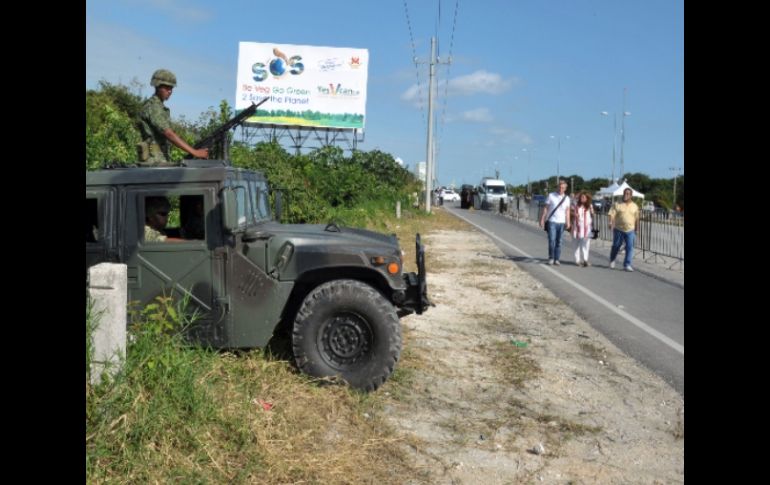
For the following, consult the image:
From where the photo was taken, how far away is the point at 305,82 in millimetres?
41656

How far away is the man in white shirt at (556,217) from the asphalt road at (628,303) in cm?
43

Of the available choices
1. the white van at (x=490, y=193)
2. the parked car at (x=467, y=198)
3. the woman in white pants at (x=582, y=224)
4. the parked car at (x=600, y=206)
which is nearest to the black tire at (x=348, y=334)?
the woman in white pants at (x=582, y=224)

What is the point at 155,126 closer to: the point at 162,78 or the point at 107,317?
the point at 162,78

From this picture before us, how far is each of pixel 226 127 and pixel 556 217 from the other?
976 cm

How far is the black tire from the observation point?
5379 mm

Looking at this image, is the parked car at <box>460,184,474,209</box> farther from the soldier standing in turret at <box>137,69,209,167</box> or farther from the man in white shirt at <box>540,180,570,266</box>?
the soldier standing in turret at <box>137,69,209,167</box>

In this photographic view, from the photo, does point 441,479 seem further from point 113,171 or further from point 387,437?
point 113,171

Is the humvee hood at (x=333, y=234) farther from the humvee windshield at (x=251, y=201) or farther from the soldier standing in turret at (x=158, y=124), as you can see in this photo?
the soldier standing in turret at (x=158, y=124)

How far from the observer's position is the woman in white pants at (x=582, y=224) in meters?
14.9

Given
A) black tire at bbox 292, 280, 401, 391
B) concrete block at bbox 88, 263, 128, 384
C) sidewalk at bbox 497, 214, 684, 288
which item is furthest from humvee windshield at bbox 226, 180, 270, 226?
sidewalk at bbox 497, 214, 684, 288

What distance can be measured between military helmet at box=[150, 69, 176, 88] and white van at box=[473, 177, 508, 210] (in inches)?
1796

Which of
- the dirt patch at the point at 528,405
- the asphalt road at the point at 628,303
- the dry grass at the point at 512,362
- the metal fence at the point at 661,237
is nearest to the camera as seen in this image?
the dirt patch at the point at 528,405
